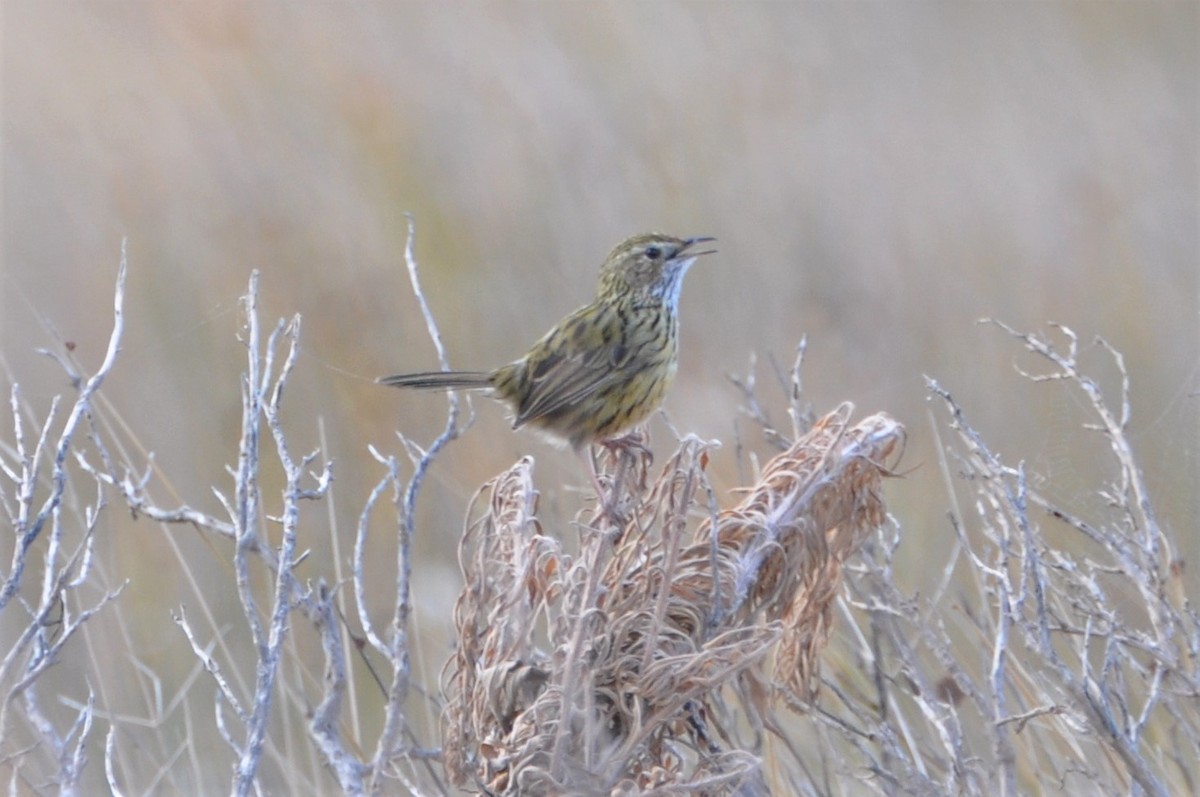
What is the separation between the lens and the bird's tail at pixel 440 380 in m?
3.88

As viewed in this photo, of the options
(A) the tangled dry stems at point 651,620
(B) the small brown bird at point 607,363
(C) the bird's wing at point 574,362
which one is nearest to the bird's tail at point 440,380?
(B) the small brown bird at point 607,363

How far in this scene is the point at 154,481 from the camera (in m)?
5.18

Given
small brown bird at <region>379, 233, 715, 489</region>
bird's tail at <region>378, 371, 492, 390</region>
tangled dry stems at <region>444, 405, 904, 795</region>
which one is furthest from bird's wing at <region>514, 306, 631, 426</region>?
tangled dry stems at <region>444, 405, 904, 795</region>

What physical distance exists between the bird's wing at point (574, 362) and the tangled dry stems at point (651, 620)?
154cm

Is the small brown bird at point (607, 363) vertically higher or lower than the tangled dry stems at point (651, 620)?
higher

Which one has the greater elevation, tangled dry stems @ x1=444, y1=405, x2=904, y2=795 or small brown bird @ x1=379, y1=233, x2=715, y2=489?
small brown bird @ x1=379, y1=233, x2=715, y2=489

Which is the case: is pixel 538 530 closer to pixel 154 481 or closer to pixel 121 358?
pixel 154 481

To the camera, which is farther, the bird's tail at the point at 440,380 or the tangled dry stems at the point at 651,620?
the bird's tail at the point at 440,380

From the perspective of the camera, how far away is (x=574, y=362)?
13.3ft

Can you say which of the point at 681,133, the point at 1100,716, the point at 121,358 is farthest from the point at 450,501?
the point at 1100,716

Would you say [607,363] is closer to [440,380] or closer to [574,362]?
[574,362]

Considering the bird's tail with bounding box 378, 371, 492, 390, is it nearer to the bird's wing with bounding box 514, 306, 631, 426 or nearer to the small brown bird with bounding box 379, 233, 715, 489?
the small brown bird with bounding box 379, 233, 715, 489

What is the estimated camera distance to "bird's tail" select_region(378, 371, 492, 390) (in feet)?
12.7

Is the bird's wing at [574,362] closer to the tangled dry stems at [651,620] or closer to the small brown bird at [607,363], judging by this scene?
the small brown bird at [607,363]
